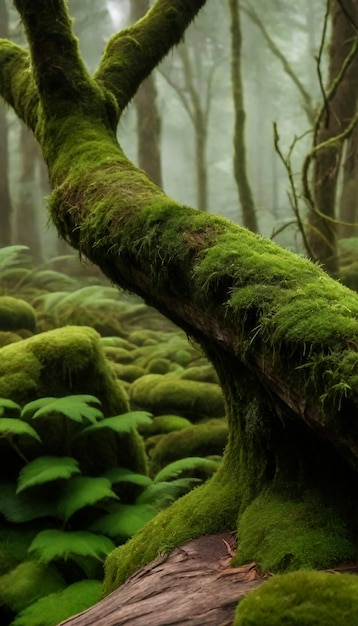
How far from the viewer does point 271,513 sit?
249cm

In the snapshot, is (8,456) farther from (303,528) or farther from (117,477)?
(303,528)

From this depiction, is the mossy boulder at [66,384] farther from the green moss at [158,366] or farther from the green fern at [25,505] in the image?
the green moss at [158,366]

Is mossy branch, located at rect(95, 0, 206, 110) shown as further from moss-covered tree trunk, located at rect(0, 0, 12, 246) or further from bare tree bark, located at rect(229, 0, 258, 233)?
moss-covered tree trunk, located at rect(0, 0, 12, 246)

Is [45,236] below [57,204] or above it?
above

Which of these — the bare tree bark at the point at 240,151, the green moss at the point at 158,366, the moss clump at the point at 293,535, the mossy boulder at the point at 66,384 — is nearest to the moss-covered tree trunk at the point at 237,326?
the moss clump at the point at 293,535

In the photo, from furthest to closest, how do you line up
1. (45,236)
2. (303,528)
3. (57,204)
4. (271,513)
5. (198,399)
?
(45,236) → (198,399) → (57,204) → (271,513) → (303,528)

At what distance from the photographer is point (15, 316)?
8875 mm

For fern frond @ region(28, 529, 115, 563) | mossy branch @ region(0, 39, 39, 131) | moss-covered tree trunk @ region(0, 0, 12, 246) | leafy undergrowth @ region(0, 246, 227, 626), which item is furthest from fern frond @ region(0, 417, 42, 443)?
moss-covered tree trunk @ region(0, 0, 12, 246)

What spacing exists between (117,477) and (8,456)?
94 centimetres

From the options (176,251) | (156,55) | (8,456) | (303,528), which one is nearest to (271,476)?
(303,528)

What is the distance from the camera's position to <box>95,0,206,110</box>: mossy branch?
→ 14.6ft

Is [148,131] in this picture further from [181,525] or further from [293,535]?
[293,535]

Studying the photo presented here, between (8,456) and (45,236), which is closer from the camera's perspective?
(8,456)

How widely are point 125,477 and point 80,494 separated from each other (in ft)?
1.77
